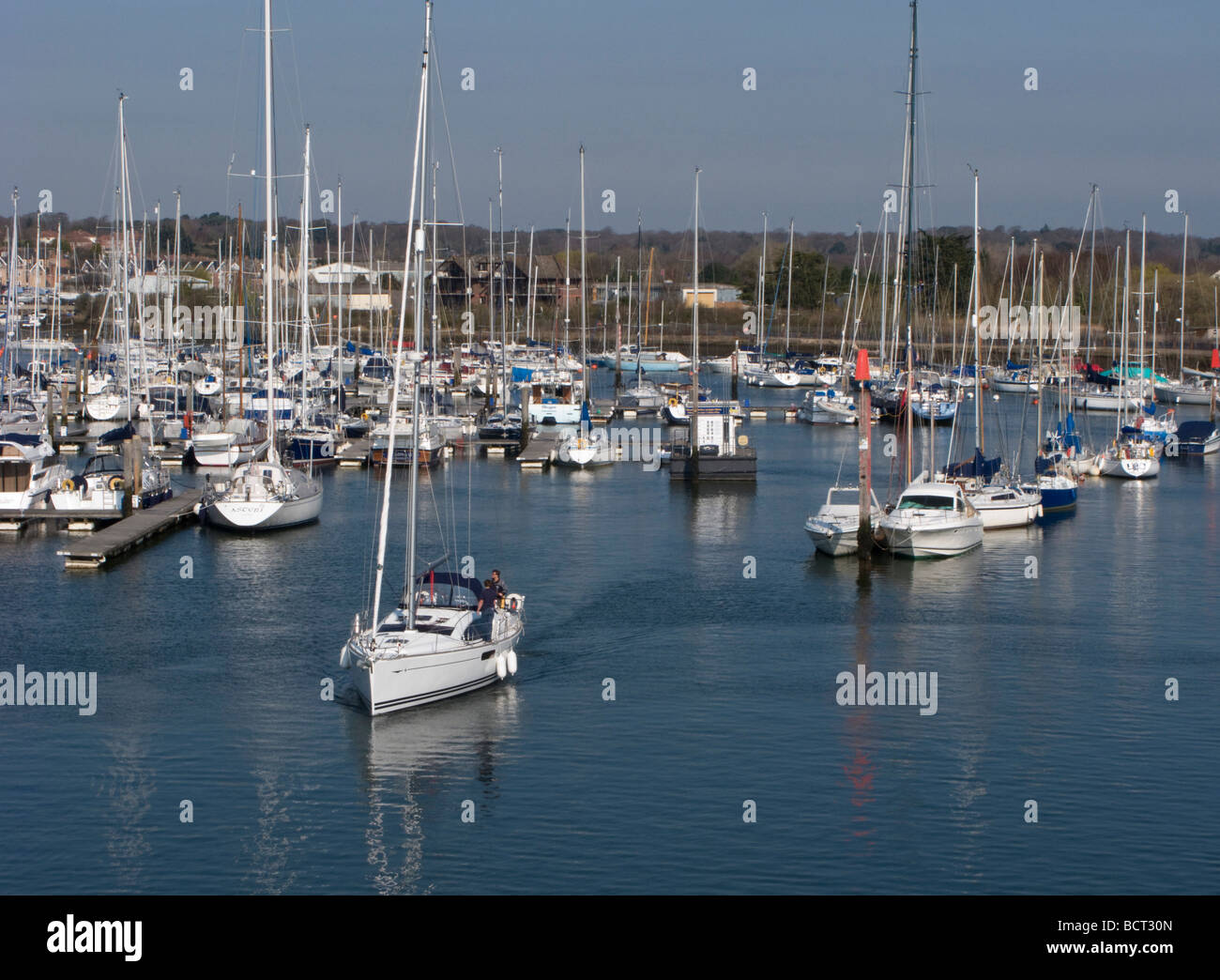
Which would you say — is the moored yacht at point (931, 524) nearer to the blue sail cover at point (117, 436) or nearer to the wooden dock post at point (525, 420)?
the wooden dock post at point (525, 420)

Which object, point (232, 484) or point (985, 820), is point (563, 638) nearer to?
point (985, 820)

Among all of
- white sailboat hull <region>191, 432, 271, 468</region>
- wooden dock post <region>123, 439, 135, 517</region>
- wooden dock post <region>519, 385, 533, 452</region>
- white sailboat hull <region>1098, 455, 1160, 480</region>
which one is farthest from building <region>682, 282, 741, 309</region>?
wooden dock post <region>123, 439, 135, 517</region>

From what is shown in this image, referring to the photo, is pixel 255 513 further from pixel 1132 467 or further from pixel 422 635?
pixel 1132 467

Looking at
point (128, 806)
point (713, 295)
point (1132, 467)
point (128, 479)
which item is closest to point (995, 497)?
point (1132, 467)

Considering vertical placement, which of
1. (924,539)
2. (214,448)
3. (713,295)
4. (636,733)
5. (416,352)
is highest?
(713,295)

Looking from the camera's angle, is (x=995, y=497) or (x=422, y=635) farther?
(x=995, y=497)

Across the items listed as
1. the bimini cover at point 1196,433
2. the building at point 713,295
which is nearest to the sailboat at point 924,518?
the bimini cover at point 1196,433

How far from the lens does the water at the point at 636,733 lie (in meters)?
20.6

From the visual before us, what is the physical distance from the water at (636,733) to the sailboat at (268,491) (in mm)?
920

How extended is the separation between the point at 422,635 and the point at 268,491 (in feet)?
64.7

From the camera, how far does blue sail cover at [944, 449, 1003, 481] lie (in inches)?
1927

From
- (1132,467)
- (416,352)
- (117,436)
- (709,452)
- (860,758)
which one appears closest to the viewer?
(860,758)

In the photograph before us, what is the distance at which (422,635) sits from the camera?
26.5m

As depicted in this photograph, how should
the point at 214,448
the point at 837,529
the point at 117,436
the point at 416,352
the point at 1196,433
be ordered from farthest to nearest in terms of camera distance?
the point at 1196,433 < the point at 214,448 < the point at 117,436 < the point at 837,529 < the point at 416,352
